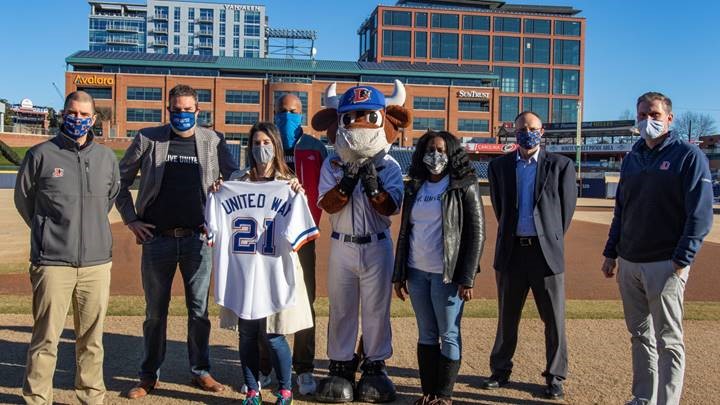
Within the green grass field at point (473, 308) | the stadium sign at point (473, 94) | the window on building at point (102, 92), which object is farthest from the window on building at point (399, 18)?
the green grass field at point (473, 308)

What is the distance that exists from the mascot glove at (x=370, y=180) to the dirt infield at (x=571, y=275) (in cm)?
530

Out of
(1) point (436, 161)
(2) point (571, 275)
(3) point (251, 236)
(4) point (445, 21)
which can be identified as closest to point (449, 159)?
(1) point (436, 161)

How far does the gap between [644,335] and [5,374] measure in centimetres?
514

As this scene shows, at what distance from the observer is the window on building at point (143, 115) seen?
7562cm

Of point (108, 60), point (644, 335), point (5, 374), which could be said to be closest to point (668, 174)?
point (644, 335)

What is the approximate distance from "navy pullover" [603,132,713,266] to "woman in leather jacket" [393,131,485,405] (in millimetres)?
1096

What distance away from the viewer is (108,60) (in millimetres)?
76188

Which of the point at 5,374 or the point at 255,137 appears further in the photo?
the point at 5,374

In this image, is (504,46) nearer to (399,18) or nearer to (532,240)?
(399,18)

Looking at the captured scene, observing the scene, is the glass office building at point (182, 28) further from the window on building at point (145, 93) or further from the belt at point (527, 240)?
the belt at point (527, 240)

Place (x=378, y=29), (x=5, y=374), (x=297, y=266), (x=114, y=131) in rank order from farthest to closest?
1. (x=378, y=29)
2. (x=114, y=131)
3. (x=5, y=374)
4. (x=297, y=266)

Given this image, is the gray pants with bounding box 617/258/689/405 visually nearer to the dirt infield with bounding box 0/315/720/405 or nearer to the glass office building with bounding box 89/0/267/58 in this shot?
the dirt infield with bounding box 0/315/720/405

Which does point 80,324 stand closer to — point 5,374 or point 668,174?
point 5,374

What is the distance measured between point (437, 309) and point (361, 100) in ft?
5.81
